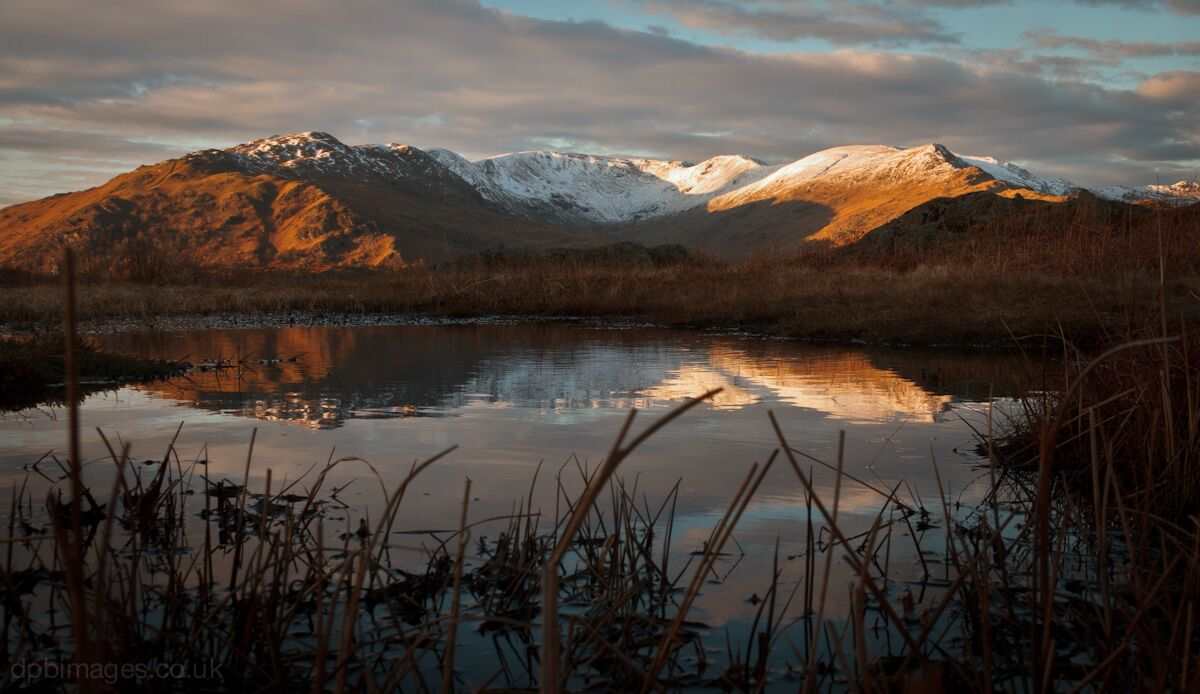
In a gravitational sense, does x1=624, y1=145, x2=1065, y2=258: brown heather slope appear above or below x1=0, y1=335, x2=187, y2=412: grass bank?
above

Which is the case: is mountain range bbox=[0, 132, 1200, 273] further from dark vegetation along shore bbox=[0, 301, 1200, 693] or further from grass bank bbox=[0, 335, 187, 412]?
dark vegetation along shore bbox=[0, 301, 1200, 693]

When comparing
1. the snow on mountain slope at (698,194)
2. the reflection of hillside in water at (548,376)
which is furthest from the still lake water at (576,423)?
the snow on mountain slope at (698,194)

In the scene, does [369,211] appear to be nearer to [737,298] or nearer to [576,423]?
[737,298]

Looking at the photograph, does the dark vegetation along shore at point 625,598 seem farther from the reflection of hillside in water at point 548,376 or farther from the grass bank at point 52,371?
the grass bank at point 52,371

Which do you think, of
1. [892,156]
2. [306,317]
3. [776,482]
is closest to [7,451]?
[776,482]

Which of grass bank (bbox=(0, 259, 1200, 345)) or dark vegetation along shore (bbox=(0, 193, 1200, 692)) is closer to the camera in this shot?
dark vegetation along shore (bbox=(0, 193, 1200, 692))

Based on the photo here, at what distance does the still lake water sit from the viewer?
467 cm

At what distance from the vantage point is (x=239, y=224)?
4537 inches

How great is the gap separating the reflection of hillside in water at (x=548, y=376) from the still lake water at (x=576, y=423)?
36 millimetres

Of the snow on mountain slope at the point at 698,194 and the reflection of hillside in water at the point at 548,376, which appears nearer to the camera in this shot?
the reflection of hillside in water at the point at 548,376

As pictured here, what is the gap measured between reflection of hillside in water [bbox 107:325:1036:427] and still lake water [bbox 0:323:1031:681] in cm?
4

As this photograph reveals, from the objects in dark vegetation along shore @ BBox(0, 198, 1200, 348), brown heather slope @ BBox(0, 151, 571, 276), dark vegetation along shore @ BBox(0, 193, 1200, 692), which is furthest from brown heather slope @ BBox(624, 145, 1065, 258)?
dark vegetation along shore @ BBox(0, 193, 1200, 692)

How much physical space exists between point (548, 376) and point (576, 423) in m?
3.22

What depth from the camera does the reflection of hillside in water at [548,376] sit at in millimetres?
8211
